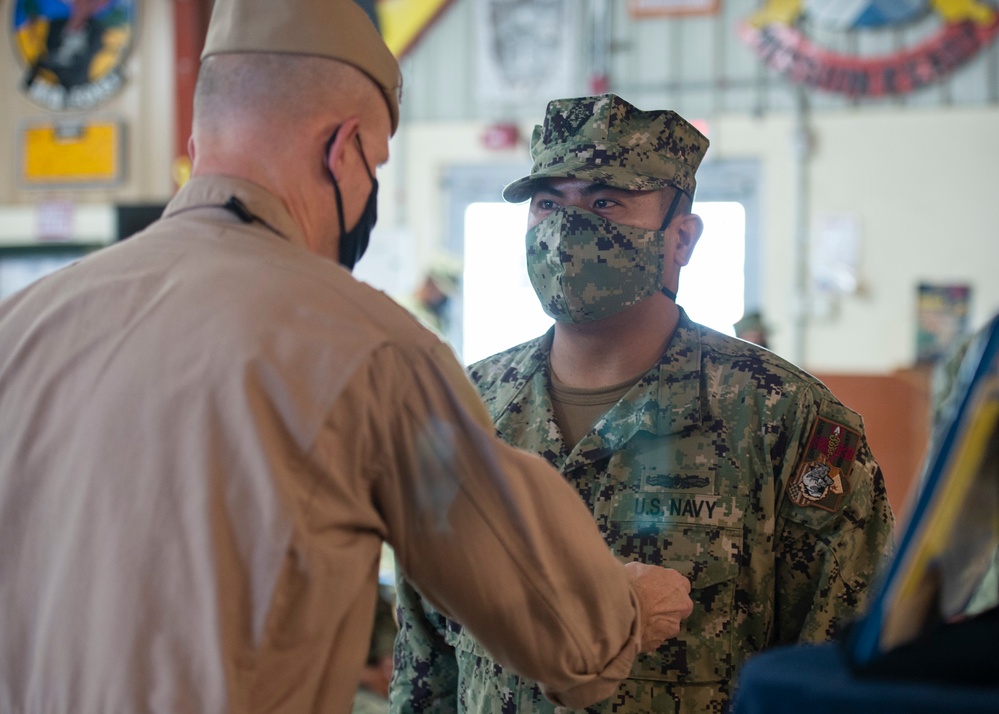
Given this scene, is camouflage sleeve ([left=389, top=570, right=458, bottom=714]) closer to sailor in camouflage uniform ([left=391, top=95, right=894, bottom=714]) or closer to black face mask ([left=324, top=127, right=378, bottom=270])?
sailor in camouflage uniform ([left=391, top=95, right=894, bottom=714])

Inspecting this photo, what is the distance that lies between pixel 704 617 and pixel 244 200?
37.7 inches

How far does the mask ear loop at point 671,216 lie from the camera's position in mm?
1907

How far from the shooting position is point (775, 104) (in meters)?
6.46

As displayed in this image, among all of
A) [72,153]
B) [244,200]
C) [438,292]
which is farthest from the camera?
[72,153]

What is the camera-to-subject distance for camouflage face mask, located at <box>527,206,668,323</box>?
183 cm

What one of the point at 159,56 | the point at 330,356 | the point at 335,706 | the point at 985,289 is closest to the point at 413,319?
the point at 330,356

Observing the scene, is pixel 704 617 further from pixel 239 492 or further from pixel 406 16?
pixel 406 16

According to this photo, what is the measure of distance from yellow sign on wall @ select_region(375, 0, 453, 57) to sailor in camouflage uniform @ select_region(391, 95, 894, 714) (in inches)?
212

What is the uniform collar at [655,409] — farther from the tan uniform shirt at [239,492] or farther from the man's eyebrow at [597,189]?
the tan uniform shirt at [239,492]

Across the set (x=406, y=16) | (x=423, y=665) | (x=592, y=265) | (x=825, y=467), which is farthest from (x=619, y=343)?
(x=406, y=16)

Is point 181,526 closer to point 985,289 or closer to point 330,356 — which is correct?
point 330,356

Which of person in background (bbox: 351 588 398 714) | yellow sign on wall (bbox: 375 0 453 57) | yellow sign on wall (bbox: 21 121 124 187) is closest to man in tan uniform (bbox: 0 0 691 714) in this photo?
person in background (bbox: 351 588 398 714)

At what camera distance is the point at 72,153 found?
7.52m

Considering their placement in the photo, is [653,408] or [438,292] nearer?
[653,408]
